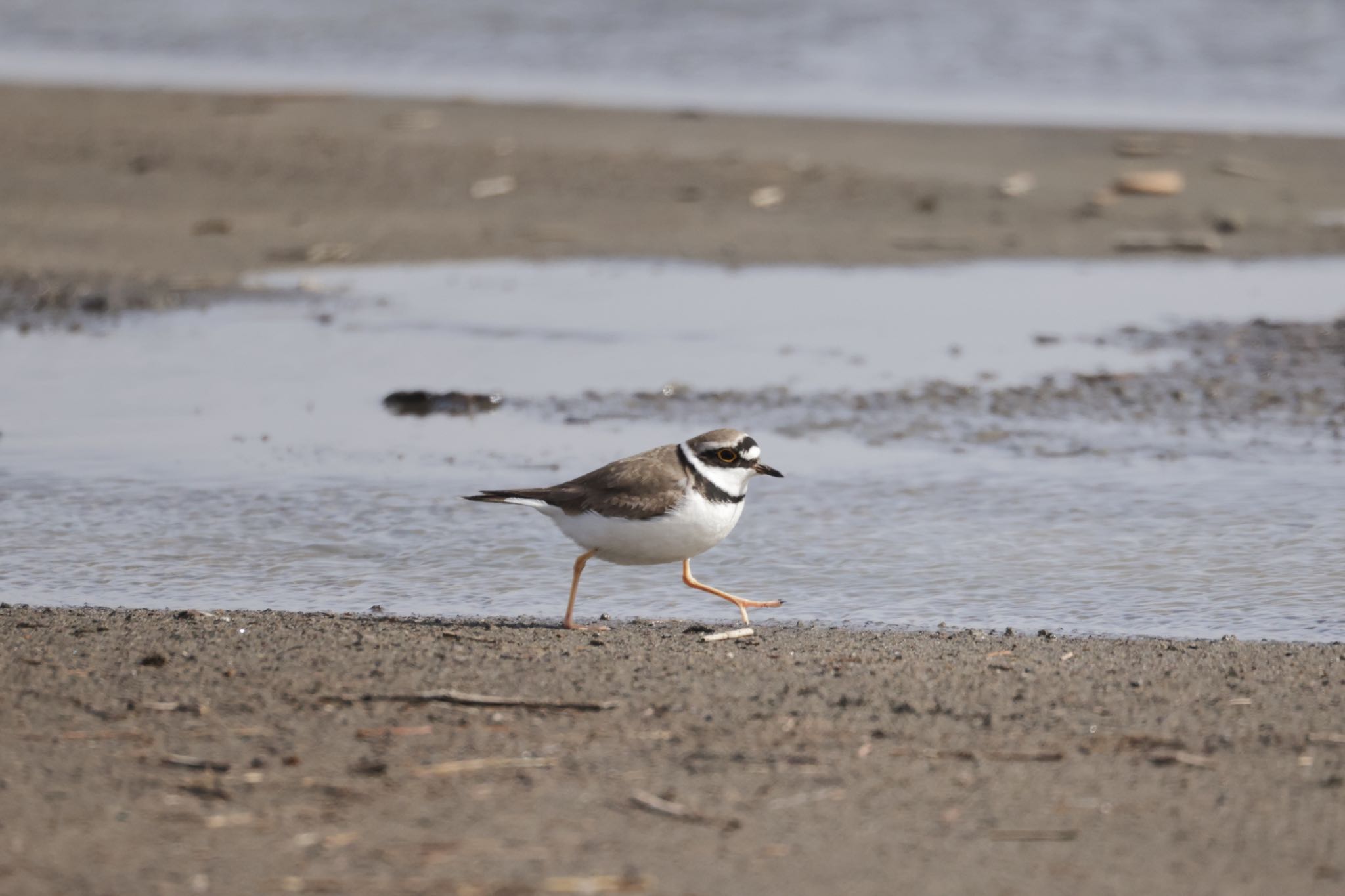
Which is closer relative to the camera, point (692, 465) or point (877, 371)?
point (692, 465)

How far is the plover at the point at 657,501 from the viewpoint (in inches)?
232

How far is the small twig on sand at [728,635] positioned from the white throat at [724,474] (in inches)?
20.8

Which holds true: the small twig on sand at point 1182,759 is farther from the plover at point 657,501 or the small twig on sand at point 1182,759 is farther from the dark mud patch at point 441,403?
the dark mud patch at point 441,403

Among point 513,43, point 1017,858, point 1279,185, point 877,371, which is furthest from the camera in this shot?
point 513,43

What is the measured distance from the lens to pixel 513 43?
975 inches

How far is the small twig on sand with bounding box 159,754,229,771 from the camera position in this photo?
14.3ft

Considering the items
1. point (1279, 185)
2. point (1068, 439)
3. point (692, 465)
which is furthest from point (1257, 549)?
point (1279, 185)

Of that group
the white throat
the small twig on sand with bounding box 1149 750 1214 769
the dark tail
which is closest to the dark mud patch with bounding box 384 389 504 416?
the dark tail

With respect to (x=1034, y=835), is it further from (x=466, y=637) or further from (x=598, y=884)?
(x=466, y=637)

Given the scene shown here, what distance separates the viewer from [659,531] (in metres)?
5.88

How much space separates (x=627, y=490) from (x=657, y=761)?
164 cm

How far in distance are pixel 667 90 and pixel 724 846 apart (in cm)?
1845

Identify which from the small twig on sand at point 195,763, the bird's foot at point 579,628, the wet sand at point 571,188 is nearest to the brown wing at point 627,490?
the bird's foot at point 579,628

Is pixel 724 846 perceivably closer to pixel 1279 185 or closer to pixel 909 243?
pixel 909 243
